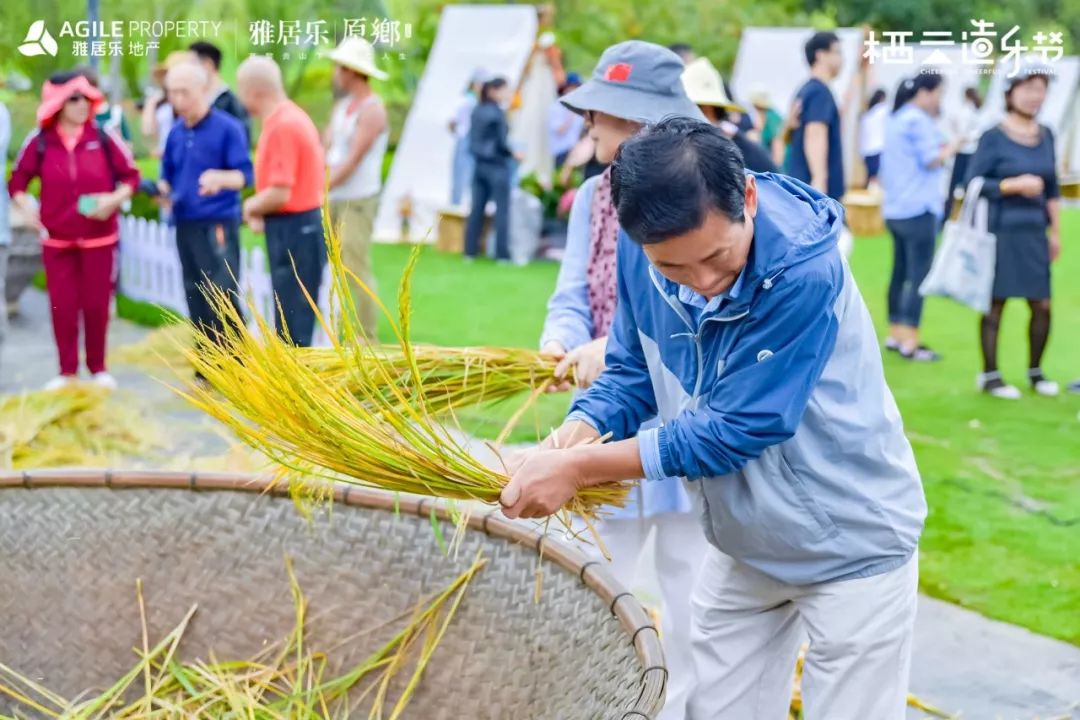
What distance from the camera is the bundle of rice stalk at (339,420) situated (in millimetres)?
2262

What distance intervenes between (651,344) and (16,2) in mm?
12314

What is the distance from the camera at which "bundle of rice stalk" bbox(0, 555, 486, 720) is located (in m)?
2.74

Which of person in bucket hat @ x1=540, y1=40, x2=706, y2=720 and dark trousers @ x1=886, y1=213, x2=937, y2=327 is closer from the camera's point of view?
person in bucket hat @ x1=540, y1=40, x2=706, y2=720

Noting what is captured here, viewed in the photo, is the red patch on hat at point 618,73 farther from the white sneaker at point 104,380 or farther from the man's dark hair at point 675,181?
the white sneaker at point 104,380

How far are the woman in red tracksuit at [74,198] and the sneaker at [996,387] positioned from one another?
458 centimetres

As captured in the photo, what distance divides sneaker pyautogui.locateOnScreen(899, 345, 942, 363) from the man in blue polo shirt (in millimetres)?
3983

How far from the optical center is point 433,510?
2.74 metres

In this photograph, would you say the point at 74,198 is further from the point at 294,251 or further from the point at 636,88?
the point at 636,88

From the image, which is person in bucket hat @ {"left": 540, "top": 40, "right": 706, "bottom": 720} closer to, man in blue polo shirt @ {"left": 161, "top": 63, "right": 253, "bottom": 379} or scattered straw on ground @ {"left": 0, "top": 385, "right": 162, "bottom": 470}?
scattered straw on ground @ {"left": 0, "top": 385, "right": 162, "bottom": 470}

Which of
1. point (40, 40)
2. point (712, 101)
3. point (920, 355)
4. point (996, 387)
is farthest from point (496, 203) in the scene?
point (712, 101)

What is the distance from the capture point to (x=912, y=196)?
734cm

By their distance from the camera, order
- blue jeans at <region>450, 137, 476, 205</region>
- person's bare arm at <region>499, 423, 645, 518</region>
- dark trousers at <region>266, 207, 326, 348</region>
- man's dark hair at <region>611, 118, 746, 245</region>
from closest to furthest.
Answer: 1. man's dark hair at <region>611, 118, 746, 245</region>
2. person's bare arm at <region>499, 423, 645, 518</region>
3. dark trousers at <region>266, 207, 326, 348</region>
4. blue jeans at <region>450, 137, 476, 205</region>

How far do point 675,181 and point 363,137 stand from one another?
5272 mm

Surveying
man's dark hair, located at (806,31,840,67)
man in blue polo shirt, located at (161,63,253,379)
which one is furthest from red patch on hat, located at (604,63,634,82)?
man's dark hair, located at (806,31,840,67)
